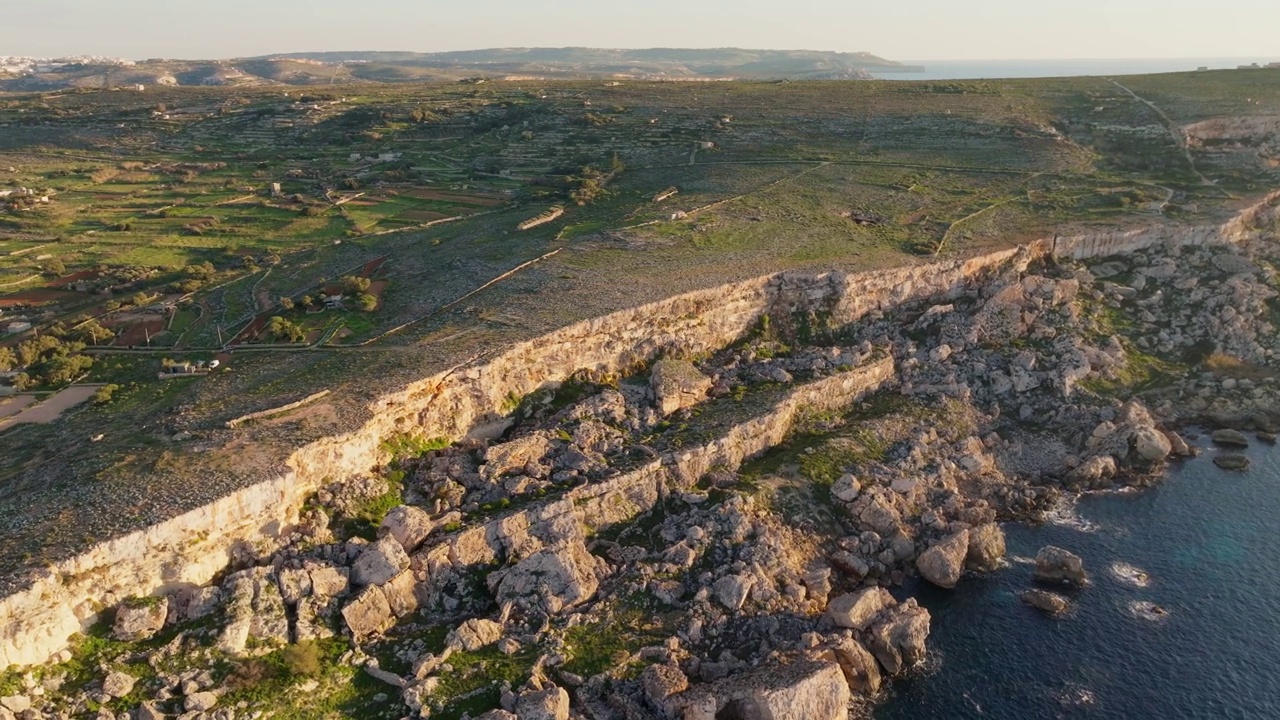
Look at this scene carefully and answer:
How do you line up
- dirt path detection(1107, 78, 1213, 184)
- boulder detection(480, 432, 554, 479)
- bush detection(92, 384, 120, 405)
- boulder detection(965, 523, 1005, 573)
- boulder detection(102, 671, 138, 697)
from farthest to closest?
1. dirt path detection(1107, 78, 1213, 184)
2. bush detection(92, 384, 120, 405)
3. boulder detection(965, 523, 1005, 573)
4. boulder detection(480, 432, 554, 479)
5. boulder detection(102, 671, 138, 697)

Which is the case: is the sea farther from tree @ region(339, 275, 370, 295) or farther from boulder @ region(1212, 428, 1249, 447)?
tree @ region(339, 275, 370, 295)

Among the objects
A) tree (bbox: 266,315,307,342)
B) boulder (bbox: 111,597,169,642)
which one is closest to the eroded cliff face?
boulder (bbox: 111,597,169,642)

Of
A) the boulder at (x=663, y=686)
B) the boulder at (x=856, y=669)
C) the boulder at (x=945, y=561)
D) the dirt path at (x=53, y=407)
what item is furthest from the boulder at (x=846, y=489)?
the dirt path at (x=53, y=407)

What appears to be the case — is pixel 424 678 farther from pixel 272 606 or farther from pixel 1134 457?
pixel 1134 457

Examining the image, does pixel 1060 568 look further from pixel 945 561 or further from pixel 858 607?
pixel 858 607

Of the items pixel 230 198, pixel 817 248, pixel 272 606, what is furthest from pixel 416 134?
pixel 272 606
